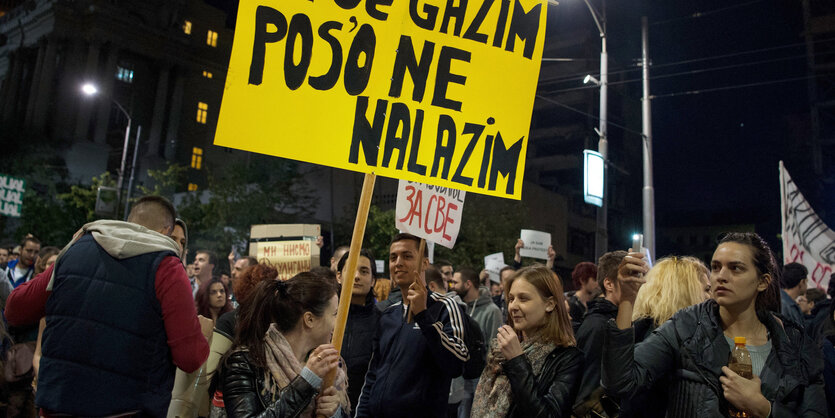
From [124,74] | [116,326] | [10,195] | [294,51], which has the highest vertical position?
[124,74]

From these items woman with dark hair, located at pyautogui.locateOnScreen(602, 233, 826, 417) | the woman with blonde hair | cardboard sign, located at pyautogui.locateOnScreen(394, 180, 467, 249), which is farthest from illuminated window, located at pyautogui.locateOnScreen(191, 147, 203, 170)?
woman with dark hair, located at pyautogui.locateOnScreen(602, 233, 826, 417)

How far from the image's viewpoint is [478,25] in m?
3.92

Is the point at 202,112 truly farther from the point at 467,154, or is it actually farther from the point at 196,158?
the point at 467,154

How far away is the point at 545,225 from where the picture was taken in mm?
45594

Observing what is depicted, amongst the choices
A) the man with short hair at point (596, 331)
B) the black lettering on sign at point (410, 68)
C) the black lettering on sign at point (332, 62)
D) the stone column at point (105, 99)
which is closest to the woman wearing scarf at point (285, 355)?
the black lettering on sign at point (332, 62)

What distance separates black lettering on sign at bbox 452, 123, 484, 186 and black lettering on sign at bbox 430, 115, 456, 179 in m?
0.08

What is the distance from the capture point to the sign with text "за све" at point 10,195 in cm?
2036

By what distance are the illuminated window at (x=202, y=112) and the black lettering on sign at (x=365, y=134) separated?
63.3m

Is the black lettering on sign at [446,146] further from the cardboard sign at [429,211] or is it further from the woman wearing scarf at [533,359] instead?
the cardboard sign at [429,211]

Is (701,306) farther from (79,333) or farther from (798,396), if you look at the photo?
(79,333)

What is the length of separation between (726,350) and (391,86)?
2249mm

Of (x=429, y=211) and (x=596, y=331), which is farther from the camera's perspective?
(x=429, y=211)

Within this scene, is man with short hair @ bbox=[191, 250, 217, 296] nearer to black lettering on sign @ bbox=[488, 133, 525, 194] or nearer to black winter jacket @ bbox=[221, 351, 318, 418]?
black winter jacket @ bbox=[221, 351, 318, 418]

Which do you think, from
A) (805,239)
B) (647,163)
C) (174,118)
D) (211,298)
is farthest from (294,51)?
(174,118)
